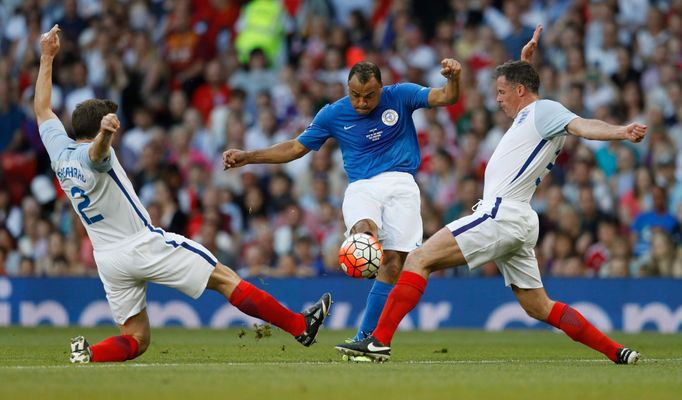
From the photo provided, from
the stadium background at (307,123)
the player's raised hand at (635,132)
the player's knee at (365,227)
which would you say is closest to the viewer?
the player's raised hand at (635,132)

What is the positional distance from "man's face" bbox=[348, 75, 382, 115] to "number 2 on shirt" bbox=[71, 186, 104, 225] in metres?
2.31

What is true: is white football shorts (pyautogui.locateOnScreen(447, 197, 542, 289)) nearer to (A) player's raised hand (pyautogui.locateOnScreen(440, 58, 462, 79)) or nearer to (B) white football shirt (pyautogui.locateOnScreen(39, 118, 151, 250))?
(A) player's raised hand (pyautogui.locateOnScreen(440, 58, 462, 79))

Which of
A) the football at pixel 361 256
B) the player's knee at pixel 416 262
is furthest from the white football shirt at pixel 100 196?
the player's knee at pixel 416 262

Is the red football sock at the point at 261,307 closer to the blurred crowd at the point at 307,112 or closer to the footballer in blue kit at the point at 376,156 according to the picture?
the footballer in blue kit at the point at 376,156

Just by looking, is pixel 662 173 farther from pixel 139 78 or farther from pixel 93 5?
pixel 93 5

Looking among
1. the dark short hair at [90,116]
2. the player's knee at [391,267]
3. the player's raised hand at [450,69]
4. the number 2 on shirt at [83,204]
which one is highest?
the player's raised hand at [450,69]

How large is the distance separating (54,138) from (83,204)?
0.59 m

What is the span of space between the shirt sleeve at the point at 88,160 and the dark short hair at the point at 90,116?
0.77ft

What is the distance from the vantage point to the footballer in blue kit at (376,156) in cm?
1048

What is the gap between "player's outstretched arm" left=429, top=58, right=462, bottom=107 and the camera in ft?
32.8

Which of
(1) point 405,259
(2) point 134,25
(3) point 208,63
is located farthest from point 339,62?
(1) point 405,259

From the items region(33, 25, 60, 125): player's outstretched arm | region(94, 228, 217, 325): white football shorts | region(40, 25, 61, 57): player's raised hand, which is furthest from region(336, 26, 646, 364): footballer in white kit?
region(40, 25, 61, 57): player's raised hand

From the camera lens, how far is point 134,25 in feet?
72.5

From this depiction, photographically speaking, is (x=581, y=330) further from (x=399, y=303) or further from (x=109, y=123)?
(x=109, y=123)
